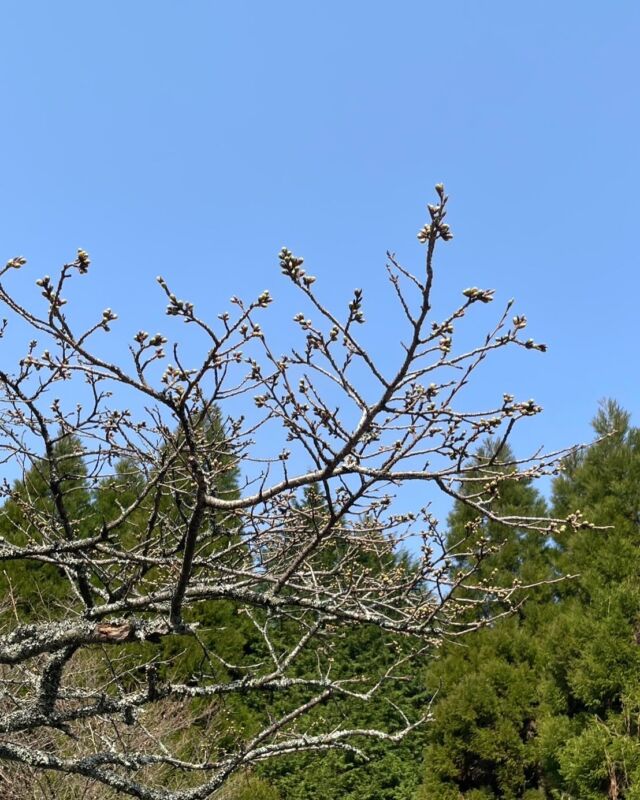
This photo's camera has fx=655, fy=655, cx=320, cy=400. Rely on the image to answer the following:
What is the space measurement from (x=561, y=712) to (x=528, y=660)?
173 cm

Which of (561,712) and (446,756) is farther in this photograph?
(446,756)

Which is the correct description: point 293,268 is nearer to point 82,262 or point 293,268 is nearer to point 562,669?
point 82,262

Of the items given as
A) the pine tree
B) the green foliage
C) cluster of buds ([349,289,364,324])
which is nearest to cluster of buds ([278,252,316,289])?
cluster of buds ([349,289,364,324])

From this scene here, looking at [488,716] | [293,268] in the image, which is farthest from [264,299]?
[488,716]

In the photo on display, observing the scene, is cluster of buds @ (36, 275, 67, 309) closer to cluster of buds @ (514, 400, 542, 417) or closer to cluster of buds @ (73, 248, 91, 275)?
cluster of buds @ (73, 248, 91, 275)

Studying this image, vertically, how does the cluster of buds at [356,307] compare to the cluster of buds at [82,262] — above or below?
below

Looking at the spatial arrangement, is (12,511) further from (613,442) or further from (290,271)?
(290,271)

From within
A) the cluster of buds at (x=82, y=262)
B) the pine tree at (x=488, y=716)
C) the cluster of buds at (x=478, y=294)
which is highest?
the cluster of buds at (x=82, y=262)

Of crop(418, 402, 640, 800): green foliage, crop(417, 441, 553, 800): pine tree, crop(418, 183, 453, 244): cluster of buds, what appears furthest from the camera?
crop(417, 441, 553, 800): pine tree

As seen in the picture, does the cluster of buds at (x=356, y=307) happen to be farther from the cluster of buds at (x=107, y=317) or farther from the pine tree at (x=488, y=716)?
the pine tree at (x=488, y=716)

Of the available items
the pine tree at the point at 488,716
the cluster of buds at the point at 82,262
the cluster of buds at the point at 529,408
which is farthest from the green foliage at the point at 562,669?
the cluster of buds at the point at 82,262

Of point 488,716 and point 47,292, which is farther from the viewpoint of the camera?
point 488,716

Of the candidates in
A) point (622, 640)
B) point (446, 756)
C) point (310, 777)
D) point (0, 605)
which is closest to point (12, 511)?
point (0, 605)

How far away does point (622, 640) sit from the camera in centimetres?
582
